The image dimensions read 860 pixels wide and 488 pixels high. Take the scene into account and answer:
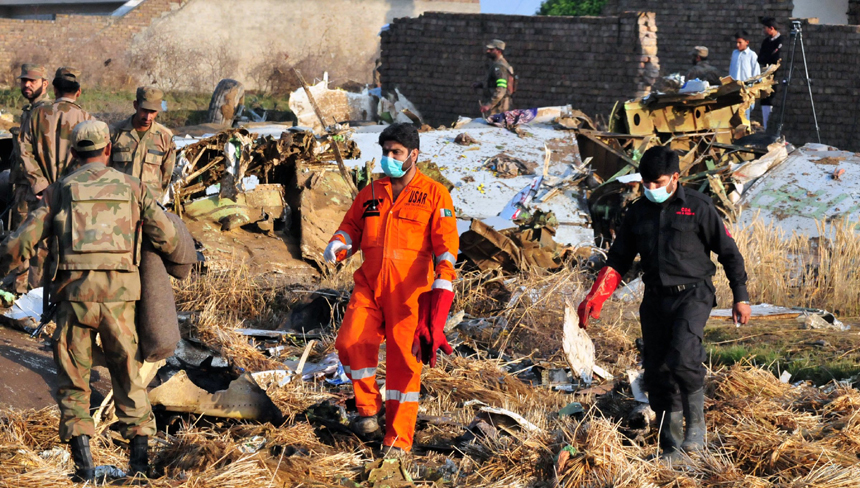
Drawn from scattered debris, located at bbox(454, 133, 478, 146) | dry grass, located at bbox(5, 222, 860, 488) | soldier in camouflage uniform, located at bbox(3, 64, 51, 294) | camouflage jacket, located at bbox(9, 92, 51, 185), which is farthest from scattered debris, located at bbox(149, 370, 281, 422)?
scattered debris, located at bbox(454, 133, 478, 146)

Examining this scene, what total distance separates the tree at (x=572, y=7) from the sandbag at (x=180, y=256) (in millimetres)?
22937

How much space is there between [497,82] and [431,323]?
9.52 metres

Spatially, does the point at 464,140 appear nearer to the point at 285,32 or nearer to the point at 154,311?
the point at 154,311

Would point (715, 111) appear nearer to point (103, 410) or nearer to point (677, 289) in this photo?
point (677, 289)

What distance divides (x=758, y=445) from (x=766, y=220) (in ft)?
19.5

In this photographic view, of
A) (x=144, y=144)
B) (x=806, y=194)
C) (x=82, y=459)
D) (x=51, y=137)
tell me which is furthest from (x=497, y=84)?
(x=82, y=459)

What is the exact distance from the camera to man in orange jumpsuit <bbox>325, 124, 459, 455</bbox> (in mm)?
4473

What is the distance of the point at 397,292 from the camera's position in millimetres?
4516

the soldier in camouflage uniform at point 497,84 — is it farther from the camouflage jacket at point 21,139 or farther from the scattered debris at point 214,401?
the scattered debris at point 214,401

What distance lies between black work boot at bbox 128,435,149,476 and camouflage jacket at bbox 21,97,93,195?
3205 millimetres

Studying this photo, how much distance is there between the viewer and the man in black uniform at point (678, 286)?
172 inches

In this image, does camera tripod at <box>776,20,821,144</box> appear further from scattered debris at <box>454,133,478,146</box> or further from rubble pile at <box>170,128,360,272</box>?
rubble pile at <box>170,128,360,272</box>

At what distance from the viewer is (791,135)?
597 inches

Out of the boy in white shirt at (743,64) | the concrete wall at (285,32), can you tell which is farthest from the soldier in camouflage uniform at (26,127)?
the concrete wall at (285,32)
